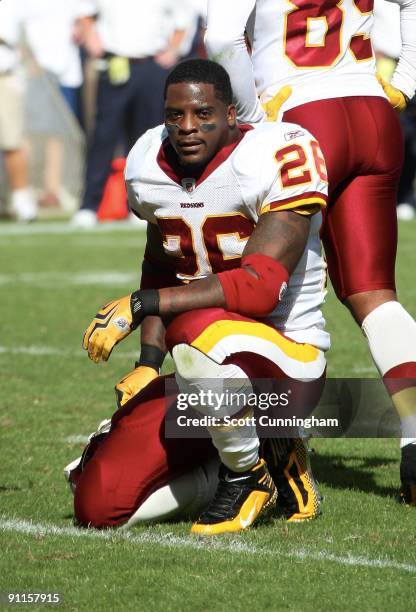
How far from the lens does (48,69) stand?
52.9 feet

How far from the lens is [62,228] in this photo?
41.2 ft

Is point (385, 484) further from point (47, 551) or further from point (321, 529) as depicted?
point (47, 551)

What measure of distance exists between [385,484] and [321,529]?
1.84 feet

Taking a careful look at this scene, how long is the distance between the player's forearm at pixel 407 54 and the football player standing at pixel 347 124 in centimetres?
17

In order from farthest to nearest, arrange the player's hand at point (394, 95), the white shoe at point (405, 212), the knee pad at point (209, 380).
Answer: the white shoe at point (405, 212) → the player's hand at point (394, 95) → the knee pad at point (209, 380)

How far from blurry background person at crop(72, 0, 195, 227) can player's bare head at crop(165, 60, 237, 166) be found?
8.33m

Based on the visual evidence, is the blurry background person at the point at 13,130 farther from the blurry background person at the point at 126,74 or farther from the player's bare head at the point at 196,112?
the player's bare head at the point at 196,112

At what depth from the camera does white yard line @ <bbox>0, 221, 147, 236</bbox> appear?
12039mm

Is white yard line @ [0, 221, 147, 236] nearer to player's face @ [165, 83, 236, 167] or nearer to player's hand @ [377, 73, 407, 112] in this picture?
player's hand @ [377, 73, 407, 112]

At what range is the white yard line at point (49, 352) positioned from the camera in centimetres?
646

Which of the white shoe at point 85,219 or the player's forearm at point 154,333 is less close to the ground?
the player's forearm at point 154,333

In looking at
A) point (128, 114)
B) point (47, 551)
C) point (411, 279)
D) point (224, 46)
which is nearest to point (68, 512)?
point (47, 551)

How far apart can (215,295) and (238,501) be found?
0.54 m

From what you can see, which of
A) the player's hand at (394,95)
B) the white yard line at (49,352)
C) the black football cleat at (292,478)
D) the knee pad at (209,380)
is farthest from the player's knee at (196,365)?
the white yard line at (49,352)
